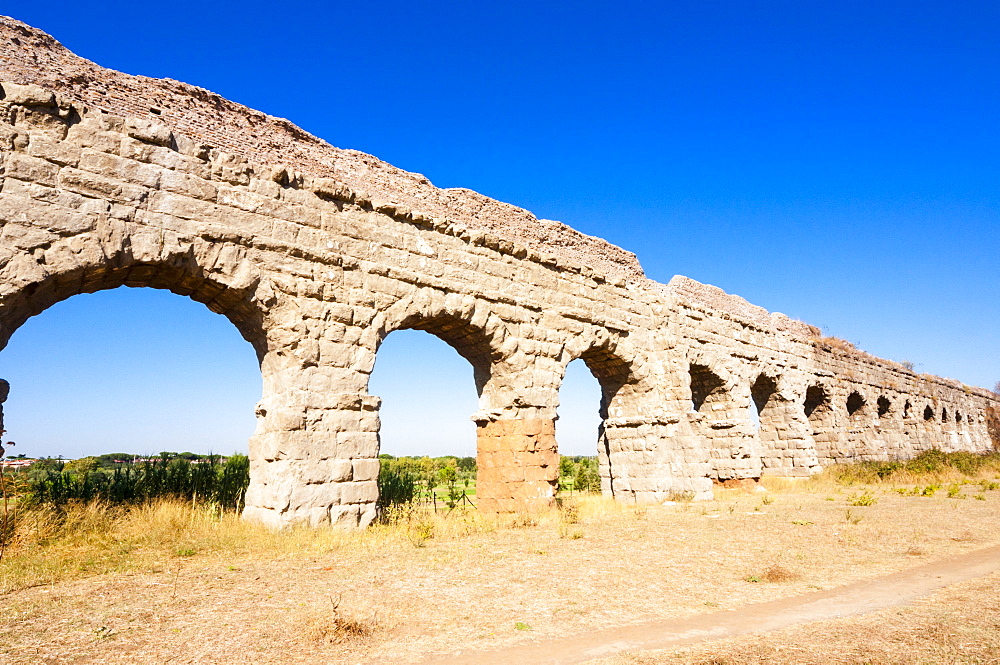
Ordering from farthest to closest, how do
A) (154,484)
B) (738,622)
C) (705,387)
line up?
(705,387) < (154,484) < (738,622)

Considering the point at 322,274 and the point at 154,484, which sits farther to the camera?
the point at 154,484

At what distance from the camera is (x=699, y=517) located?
9805 millimetres

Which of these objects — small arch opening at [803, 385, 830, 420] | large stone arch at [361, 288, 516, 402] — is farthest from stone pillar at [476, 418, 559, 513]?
small arch opening at [803, 385, 830, 420]

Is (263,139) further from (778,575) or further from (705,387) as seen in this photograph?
(705,387)

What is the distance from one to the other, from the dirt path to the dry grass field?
0.51ft

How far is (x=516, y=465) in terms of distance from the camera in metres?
10.1

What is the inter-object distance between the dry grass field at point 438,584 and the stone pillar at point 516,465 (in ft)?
2.84

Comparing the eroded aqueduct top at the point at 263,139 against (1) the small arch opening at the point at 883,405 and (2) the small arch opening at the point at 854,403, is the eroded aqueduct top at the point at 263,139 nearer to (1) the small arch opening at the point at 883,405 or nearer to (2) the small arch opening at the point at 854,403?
(2) the small arch opening at the point at 854,403

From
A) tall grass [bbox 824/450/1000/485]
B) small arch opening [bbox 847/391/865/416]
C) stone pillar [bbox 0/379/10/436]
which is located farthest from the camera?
small arch opening [bbox 847/391/865/416]

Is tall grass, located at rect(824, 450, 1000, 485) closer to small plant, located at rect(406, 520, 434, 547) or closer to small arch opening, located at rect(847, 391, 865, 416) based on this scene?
small arch opening, located at rect(847, 391, 865, 416)

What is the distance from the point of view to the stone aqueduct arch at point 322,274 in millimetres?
6688

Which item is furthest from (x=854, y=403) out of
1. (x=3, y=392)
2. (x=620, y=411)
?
(x=3, y=392)

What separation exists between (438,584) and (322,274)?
457 centimetres

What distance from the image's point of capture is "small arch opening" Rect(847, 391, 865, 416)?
21331 mm
